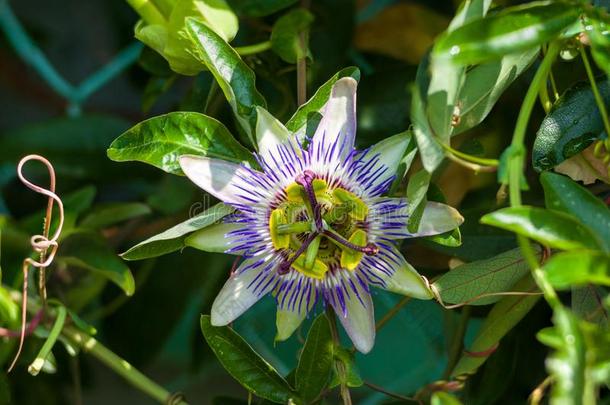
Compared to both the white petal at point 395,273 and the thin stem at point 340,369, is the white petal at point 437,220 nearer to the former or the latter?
the white petal at point 395,273

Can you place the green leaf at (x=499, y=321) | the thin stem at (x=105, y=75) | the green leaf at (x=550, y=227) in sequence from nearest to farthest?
the green leaf at (x=550, y=227) < the green leaf at (x=499, y=321) < the thin stem at (x=105, y=75)

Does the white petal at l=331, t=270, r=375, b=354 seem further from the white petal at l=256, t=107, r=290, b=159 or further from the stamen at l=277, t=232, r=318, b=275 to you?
the white petal at l=256, t=107, r=290, b=159

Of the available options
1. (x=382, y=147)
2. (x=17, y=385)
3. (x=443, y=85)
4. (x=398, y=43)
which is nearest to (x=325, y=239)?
(x=382, y=147)

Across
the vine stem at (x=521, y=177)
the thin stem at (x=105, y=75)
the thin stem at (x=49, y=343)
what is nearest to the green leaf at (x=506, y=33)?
the vine stem at (x=521, y=177)

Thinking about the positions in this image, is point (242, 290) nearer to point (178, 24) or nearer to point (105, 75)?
point (178, 24)

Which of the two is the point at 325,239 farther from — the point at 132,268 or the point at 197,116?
the point at 132,268

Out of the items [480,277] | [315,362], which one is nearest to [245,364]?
[315,362]
